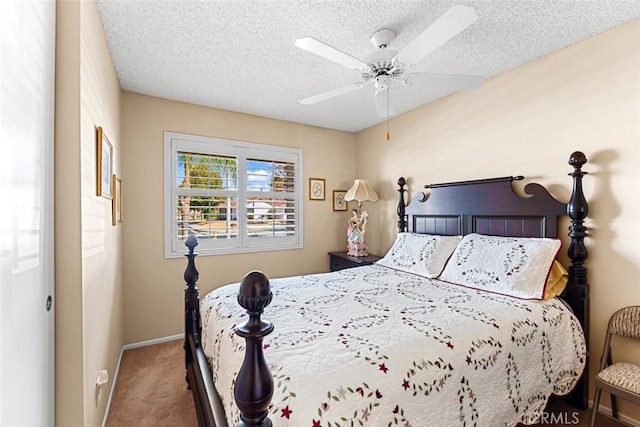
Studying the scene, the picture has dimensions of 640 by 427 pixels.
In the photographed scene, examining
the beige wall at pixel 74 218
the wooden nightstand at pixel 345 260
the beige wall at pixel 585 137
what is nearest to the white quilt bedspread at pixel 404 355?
the beige wall at pixel 585 137

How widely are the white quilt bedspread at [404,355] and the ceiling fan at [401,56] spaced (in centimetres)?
139

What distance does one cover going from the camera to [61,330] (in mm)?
1229

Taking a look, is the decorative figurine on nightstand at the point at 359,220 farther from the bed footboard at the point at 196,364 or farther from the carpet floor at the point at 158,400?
the carpet floor at the point at 158,400

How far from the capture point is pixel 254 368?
2.59 ft

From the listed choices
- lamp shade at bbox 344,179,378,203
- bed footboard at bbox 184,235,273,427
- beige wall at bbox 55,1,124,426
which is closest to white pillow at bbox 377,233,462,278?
lamp shade at bbox 344,179,378,203

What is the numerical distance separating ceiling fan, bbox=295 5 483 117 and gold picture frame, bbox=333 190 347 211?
6.60 ft

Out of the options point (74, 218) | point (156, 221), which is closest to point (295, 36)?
point (74, 218)

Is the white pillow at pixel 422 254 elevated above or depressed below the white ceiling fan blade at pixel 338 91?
below

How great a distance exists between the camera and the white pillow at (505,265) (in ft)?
6.23

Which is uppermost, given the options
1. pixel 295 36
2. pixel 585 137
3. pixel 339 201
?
pixel 295 36

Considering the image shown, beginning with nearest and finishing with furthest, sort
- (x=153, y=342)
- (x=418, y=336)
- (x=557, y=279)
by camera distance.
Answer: (x=418, y=336) < (x=557, y=279) < (x=153, y=342)

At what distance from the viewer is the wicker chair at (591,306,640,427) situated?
150 cm

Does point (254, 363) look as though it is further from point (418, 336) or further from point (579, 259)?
point (579, 259)

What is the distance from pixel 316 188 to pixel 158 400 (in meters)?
2.75
